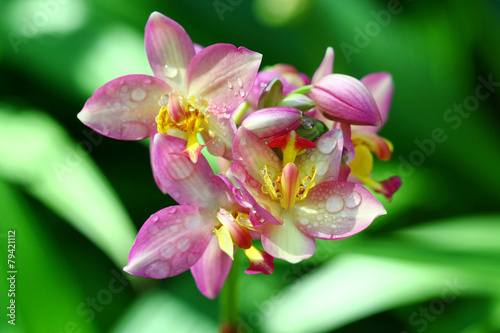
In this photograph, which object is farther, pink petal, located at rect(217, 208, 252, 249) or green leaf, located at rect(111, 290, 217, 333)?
green leaf, located at rect(111, 290, 217, 333)

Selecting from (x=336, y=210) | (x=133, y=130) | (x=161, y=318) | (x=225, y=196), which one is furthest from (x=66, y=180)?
(x=336, y=210)

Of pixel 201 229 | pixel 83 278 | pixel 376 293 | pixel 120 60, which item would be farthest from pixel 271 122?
pixel 83 278

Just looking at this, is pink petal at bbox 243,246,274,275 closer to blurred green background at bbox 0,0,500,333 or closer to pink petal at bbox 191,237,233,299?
pink petal at bbox 191,237,233,299

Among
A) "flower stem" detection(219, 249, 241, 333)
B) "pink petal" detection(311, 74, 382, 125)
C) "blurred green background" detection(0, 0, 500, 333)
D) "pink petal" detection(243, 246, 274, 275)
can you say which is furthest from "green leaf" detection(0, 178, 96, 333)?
"pink petal" detection(311, 74, 382, 125)

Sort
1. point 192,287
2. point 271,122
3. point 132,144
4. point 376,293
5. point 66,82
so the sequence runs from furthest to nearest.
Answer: point 132,144 → point 66,82 → point 192,287 → point 376,293 → point 271,122

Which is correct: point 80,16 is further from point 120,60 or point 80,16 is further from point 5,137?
point 5,137

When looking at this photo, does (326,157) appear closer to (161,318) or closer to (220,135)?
(220,135)
